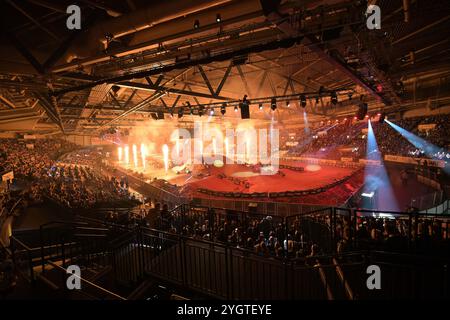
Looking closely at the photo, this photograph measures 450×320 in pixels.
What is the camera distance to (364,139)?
27906 millimetres

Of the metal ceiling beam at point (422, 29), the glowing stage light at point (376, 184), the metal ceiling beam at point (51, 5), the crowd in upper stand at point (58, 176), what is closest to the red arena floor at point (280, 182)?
the glowing stage light at point (376, 184)

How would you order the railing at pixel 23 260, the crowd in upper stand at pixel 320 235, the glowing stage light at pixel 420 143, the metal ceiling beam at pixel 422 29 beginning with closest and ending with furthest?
the railing at pixel 23 260, the crowd in upper stand at pixel 320 235, the metal ceiling beam at pixel 422 29, the glowing stage light at pixel 420 143

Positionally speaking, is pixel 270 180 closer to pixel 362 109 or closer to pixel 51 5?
pixel 362 109

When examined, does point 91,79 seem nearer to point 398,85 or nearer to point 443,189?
point 398,85

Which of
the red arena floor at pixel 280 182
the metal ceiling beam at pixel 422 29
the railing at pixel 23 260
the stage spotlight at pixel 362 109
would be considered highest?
the metal ceiling beam at pixel 422 29

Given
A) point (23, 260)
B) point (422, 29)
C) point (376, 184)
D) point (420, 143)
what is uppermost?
point (422, 29)

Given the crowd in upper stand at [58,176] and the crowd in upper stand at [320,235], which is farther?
the crowd in upper stand at [58,176]

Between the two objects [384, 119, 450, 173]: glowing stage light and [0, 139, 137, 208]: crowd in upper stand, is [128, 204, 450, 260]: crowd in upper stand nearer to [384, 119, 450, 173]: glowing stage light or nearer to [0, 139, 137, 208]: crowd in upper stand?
[0, 139, 137, 208]: crowd in upper stand

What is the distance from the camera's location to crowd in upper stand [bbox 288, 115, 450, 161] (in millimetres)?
20406

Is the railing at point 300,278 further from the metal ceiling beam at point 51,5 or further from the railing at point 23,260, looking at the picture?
the metal ceiling beam at point 51,5

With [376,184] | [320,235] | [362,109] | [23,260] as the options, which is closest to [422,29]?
[362,109]

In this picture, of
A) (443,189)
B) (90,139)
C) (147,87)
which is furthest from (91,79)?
(90,139)

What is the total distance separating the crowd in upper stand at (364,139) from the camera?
66.9 feet

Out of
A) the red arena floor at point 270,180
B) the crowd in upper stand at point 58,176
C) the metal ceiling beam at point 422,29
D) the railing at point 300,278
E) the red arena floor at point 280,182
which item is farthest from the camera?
the red arena floor at point 270,180
